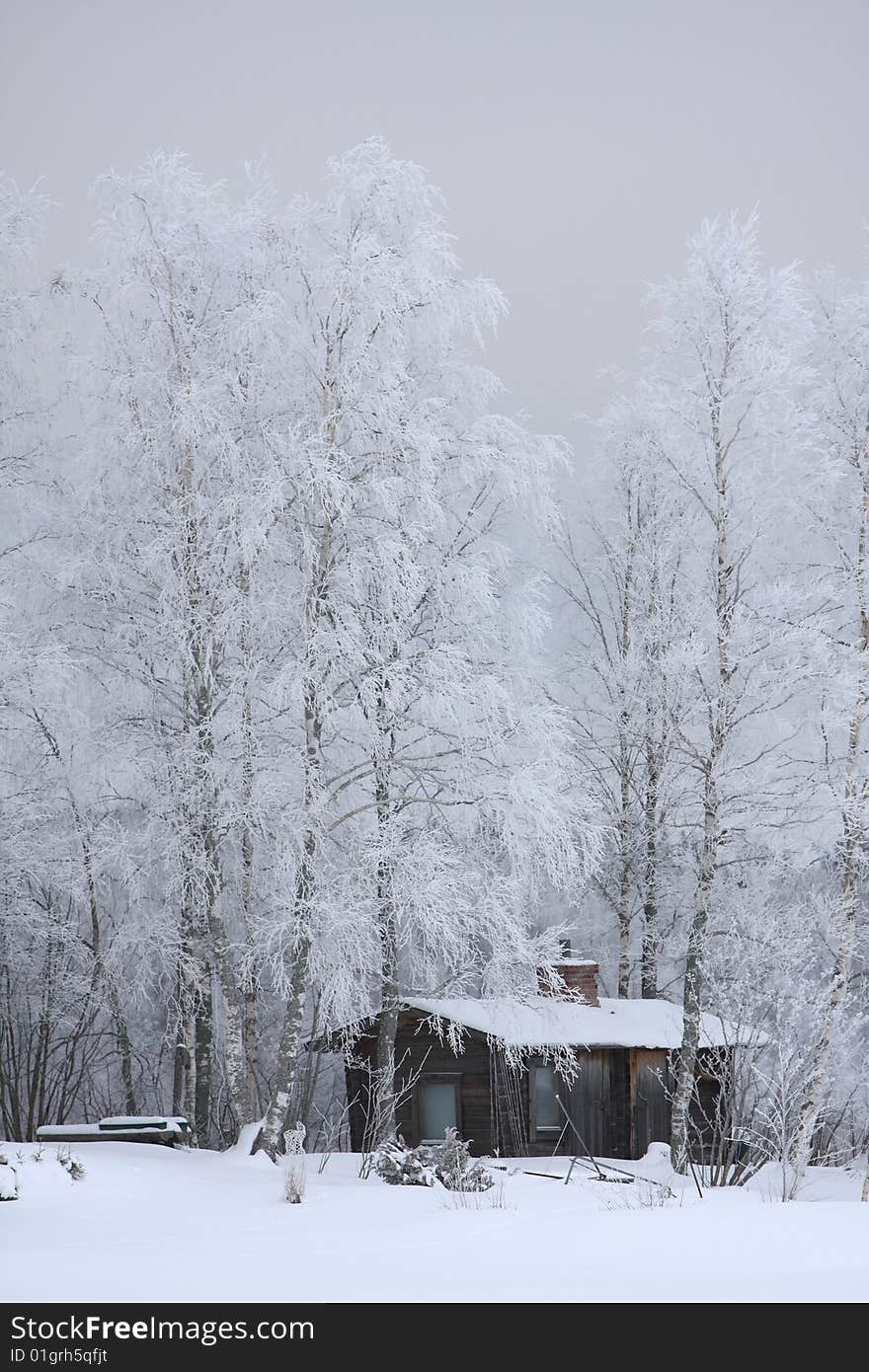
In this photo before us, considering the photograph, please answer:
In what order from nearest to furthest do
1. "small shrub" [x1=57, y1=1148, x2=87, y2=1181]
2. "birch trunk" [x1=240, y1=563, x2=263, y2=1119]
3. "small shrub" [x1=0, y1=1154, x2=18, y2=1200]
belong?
"small shrub" [x1=0, y1=1154, x2=18, y2=1200], "small shrub" [x1=57, y1=1148, x2=87, y2=1181], "birch trunk" [x1=240, y1=563, x2=263, y2=1119]

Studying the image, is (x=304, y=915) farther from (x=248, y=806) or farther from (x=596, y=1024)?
(x=596, y=1024)

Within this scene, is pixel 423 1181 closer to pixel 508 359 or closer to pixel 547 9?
pixel 508 359

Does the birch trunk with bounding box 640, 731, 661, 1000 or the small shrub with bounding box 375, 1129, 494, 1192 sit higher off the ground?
the birch trunk with bounding box 640, 731, 661, 1000

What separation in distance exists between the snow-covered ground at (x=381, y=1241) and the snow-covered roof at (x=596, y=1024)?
15.7ft

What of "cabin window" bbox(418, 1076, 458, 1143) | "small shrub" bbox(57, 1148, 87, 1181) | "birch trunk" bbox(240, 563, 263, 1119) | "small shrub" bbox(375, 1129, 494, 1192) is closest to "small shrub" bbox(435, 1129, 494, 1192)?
"small shrub" bbox(375, 1129, 494, 1192)

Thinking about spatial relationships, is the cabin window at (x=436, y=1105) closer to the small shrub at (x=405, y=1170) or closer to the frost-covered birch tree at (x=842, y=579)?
the frost-covered birch tree at (x=842, y=579)

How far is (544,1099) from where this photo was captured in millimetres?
18641

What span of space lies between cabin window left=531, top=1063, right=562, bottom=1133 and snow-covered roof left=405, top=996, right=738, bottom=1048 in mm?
974

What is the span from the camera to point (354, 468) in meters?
12.8

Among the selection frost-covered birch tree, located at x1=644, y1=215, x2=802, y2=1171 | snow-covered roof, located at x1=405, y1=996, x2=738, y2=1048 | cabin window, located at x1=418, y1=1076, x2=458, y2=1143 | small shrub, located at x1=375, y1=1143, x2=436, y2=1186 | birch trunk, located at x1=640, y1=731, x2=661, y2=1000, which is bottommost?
cabin window, located at x1=418, y1=1076, x2=458, y2=1143

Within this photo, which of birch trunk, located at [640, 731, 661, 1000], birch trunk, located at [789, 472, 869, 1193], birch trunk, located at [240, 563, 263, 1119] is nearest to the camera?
birch trunk, located at [240, 563, 263, 1119]

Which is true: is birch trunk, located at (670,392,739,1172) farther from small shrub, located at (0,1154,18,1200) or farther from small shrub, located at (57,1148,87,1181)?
small shrub, located at (0,1154,18,1200)

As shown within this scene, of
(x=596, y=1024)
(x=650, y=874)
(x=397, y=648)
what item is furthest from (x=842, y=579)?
(x=650, y=874)

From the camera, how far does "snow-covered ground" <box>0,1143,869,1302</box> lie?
5820 millimetres
